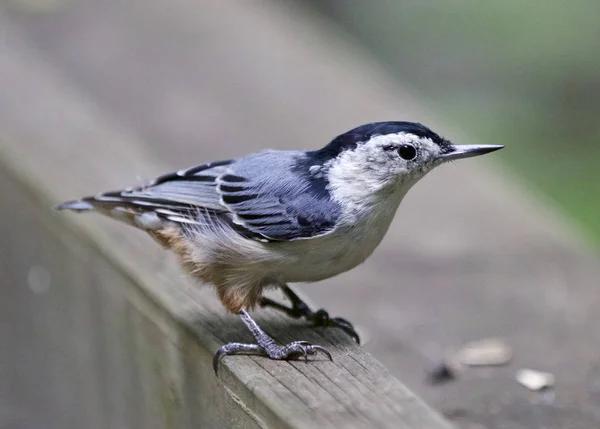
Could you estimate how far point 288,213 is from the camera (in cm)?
253

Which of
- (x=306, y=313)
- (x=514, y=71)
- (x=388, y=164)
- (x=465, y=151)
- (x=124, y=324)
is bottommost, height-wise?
(x=124, y=324)

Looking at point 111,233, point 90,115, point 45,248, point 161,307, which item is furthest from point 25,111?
point 161,307

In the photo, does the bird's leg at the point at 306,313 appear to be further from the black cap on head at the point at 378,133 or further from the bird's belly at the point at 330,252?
the black cap on head at the point at 378,133

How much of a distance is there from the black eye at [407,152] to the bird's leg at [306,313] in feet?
1.51

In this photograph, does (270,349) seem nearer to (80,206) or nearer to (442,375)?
(442,375)

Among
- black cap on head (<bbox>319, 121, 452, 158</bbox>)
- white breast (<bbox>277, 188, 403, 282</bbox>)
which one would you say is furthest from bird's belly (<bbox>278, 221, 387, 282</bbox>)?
black cap on head (<bbox>319, 121, 452, 158</bbox>)

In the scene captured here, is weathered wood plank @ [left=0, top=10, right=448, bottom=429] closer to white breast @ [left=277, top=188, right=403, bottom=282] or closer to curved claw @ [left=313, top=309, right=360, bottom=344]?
curved claw @ [left=313, top=309, right=360, bottom=344]

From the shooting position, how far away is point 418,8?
9.23 metres

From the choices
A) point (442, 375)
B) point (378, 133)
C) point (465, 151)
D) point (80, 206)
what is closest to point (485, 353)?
point (442, 375)

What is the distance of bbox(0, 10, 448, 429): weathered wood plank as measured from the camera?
2152 mm

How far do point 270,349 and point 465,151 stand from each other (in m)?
0.66

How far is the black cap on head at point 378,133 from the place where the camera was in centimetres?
247

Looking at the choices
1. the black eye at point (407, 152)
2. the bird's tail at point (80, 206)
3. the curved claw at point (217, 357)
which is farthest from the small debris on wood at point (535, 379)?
the bird's tail at point (80, 206)

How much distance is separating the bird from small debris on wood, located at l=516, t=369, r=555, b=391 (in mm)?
535
